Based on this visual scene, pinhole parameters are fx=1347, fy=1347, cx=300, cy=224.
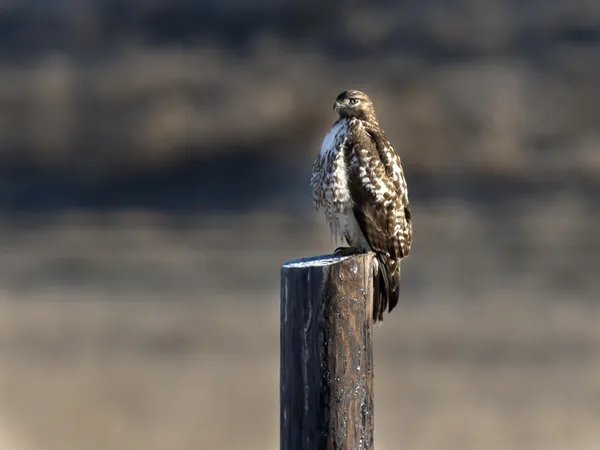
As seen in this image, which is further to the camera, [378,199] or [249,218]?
[249,218]

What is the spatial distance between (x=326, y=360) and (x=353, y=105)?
1.63 meters

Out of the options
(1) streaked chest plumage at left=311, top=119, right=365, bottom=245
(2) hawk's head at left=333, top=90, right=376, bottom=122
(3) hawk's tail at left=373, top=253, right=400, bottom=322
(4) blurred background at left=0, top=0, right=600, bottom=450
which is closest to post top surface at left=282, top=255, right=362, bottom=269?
(3) hawk's tail at left=373, top=253, right=400, bottom=322

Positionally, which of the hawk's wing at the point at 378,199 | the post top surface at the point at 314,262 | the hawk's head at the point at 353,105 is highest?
the hawk's head at the point at 353,105

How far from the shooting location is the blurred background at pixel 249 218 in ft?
32.3

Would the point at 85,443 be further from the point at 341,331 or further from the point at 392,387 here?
the point at 341,331

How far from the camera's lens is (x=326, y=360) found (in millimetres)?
3426

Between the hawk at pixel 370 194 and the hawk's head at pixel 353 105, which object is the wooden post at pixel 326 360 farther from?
the hawk's head at pixel 353 105

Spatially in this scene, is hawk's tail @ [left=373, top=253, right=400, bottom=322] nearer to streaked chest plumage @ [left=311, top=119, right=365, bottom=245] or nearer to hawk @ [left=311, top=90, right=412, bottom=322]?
hawk @ [left=311, top=90, right=412, bottom=322]

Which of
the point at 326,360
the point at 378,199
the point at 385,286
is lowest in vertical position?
the point at 326,360

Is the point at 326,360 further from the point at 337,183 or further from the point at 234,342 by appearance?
the point at 234,342

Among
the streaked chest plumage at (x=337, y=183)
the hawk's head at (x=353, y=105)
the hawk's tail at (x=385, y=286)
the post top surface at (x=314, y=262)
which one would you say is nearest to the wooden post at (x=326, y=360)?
the post top surface at (x=314, y=262)

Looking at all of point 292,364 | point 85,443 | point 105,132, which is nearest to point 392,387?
point 85,443

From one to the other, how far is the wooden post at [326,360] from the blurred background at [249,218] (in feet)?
17.7

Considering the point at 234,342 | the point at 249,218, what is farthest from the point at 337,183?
the point at 249,218
